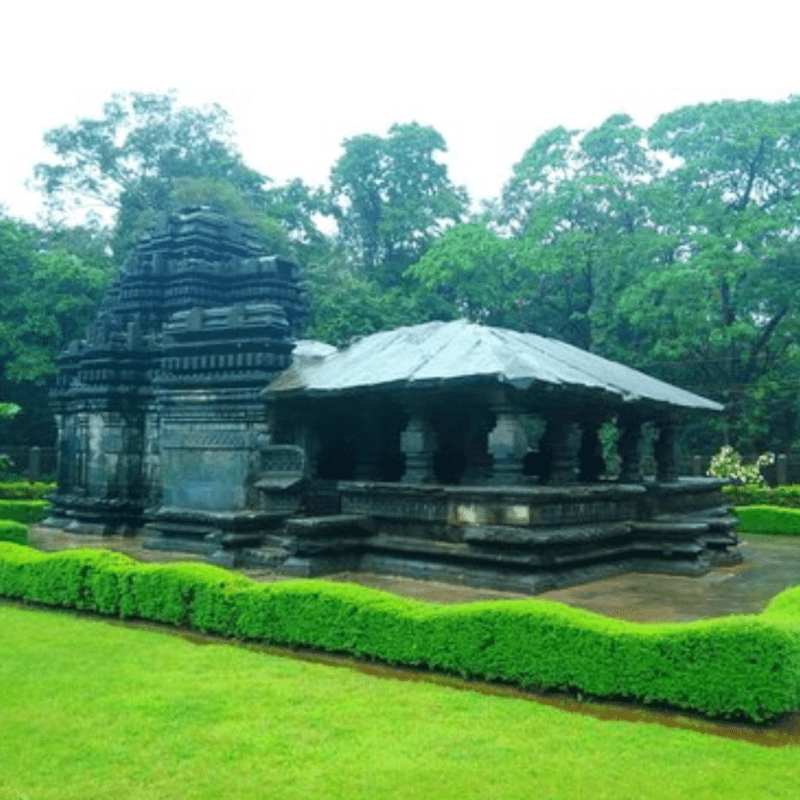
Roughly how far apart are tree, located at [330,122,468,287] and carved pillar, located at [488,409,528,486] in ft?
101

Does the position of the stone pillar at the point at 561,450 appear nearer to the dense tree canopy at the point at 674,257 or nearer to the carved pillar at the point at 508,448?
the carved pillar at the point at 508,448

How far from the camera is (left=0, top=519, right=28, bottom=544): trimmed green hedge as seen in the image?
43.9 feet

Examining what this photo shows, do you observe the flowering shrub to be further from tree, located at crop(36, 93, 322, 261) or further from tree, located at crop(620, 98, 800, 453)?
tree, located at crop(36, 93, 322, 261)

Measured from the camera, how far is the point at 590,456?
1554 centimetres

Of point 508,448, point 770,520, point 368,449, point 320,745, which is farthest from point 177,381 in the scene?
point 770,520

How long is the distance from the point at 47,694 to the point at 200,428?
27.0 ft

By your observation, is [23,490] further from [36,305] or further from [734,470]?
[734,470]

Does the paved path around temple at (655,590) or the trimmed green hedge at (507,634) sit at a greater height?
the trimmed green hedge at (507,634)

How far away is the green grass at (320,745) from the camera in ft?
14.7

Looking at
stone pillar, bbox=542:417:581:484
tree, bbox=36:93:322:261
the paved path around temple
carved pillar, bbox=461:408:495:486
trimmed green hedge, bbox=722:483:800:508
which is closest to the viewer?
the paved path around temple

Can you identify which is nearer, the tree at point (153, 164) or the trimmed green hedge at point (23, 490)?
the trimmed green hedge at point (23, 490)

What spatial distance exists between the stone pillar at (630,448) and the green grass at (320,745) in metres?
8.82

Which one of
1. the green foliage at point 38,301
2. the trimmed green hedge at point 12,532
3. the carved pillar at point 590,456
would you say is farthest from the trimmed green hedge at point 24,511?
the carved pillar at point 590,456

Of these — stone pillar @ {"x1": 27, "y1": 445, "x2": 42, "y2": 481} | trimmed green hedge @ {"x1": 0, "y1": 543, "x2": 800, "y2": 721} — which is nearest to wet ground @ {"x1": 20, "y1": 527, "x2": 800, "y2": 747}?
trimmed green hedge @ {"x1": 0, "y1": 543, "x2": 800, "y2": 721}
